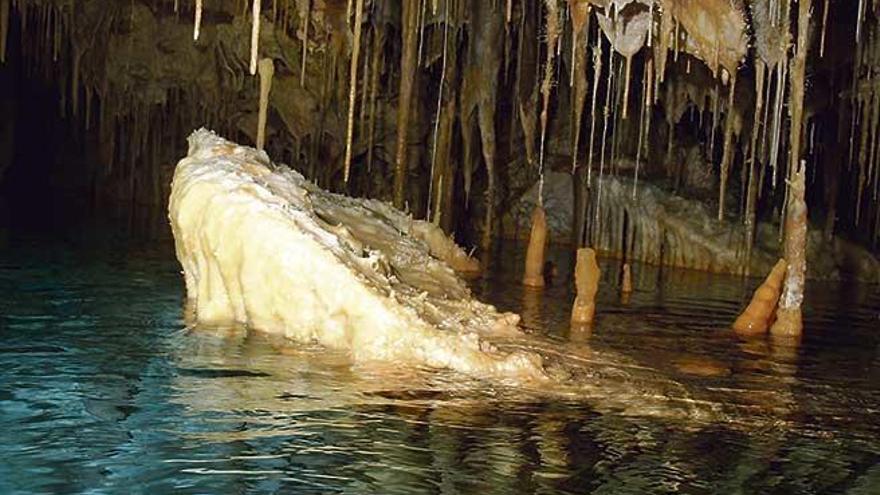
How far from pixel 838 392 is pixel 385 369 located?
4.37 metres

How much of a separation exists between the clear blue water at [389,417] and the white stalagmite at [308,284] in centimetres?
34

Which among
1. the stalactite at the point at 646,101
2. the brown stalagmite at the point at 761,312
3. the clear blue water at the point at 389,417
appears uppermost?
the stalactite at the point at 646,101

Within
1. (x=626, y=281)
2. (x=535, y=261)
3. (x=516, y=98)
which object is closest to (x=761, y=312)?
(x=626, y=281)

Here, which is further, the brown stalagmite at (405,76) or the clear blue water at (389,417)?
the brown stalagmite at (405,76)

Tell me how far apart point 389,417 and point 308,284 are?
292cm

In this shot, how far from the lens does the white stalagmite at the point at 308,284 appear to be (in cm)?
982

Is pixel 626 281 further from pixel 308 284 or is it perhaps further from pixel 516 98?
pixel 308 284

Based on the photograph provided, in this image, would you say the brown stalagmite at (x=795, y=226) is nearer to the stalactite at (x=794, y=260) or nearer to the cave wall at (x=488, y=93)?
the stalactite at (x=794, y=260)

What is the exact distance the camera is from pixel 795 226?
43.1 feet

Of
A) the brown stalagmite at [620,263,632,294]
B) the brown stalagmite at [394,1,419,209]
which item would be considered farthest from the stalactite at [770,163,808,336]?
the brown stalagmite at [394,1,419,209]

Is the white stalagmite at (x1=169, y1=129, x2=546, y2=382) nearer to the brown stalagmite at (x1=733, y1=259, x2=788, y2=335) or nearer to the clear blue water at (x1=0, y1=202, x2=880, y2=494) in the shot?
the clear blue water at (x1=0, y1=202, x2=880, y2=494)

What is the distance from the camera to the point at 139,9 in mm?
25562

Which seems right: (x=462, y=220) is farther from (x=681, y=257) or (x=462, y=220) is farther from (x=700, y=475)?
(x=700, y=475)

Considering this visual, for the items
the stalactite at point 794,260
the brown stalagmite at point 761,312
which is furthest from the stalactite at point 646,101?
the brown stalagmite at point 761,312
